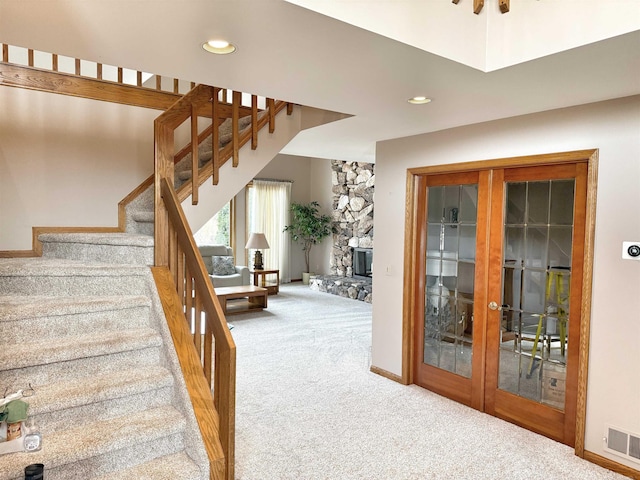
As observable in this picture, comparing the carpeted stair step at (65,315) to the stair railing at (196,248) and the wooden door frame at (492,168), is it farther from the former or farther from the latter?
the wooden door frame at (492,168)

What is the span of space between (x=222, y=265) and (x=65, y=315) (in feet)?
18.0

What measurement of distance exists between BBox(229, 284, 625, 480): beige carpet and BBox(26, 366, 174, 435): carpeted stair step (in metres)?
0.73

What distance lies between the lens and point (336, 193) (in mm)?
9648

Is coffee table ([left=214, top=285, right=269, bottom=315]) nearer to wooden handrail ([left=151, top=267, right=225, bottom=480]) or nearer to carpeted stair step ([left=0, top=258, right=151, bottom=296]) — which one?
carpeted stair step ([left=0, top=258, right=151, bottom=296])

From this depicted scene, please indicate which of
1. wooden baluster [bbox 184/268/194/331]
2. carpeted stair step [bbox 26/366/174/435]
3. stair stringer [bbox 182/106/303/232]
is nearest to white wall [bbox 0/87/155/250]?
stair stringer [bbox 182/106/303/232]

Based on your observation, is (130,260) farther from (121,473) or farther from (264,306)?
(264,306)

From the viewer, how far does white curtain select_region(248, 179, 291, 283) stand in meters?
9.40

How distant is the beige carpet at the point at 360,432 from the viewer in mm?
2658

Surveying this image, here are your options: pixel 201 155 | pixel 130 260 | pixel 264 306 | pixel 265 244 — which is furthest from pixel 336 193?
pixel 130 260

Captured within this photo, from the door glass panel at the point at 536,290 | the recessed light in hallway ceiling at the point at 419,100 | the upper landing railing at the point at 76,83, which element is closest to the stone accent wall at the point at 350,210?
the upper landing railing at the point at 76,83

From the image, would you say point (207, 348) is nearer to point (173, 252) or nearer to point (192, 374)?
point (192, 374)

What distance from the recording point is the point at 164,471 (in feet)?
6.84

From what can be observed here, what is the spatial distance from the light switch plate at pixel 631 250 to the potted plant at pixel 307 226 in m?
7.15

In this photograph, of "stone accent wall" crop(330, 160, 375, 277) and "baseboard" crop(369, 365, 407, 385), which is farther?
"stone accent wall" crop(330, 160, 375, 277)
